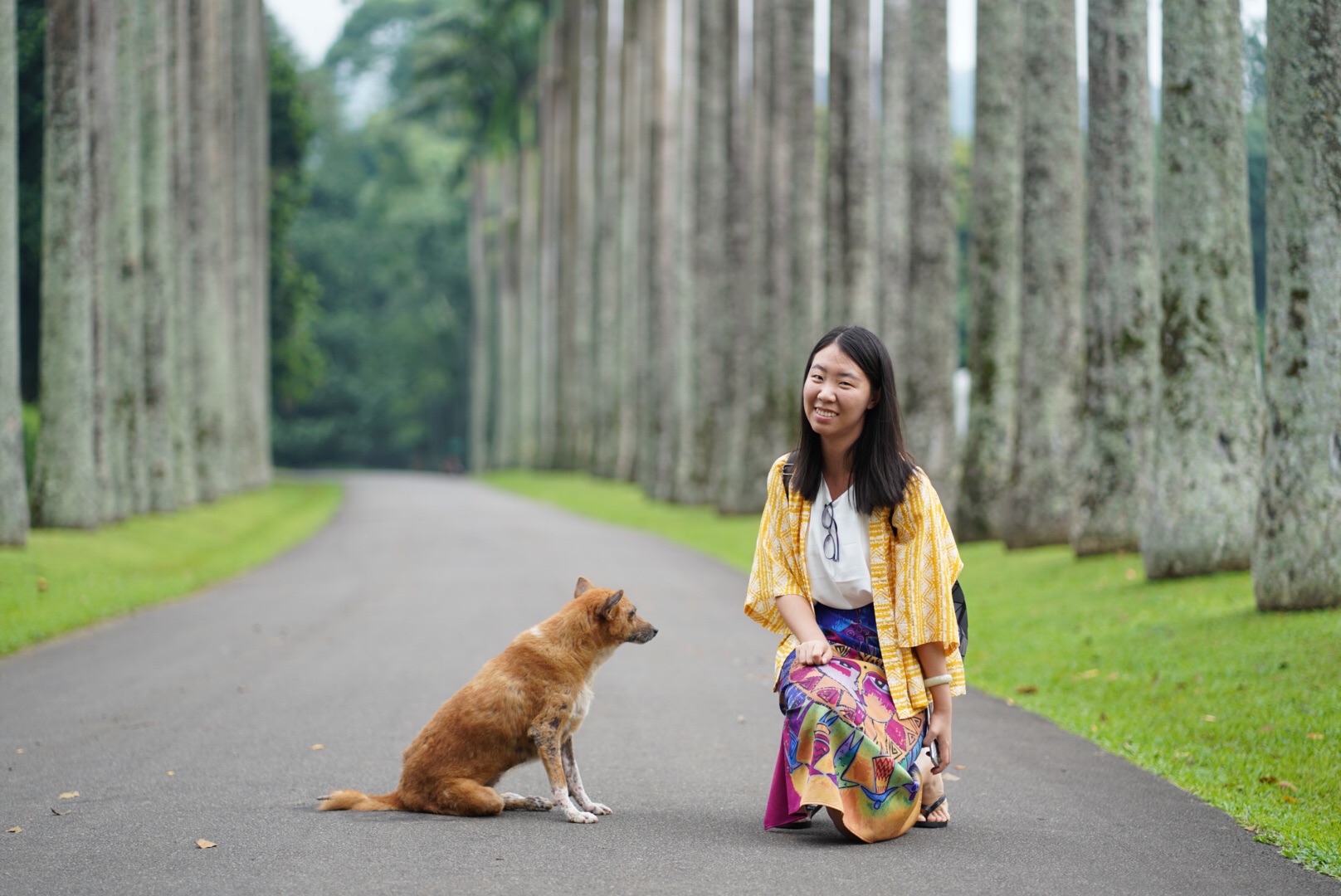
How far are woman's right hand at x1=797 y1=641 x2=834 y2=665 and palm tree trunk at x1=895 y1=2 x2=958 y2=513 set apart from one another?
51.7ft

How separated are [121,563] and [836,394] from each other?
15144 mm

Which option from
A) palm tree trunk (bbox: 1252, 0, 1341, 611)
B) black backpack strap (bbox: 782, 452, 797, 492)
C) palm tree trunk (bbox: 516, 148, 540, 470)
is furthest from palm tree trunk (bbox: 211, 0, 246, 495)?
black backpack strap (bbox: 782, 452, 797, 492)

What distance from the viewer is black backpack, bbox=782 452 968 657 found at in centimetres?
586

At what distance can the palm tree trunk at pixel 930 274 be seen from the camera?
21.5 m

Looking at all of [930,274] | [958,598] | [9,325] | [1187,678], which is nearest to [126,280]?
[9,325]

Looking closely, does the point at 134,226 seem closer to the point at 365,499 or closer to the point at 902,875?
the point at 365,499

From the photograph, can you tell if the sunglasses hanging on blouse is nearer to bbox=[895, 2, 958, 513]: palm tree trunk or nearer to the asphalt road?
the asphalt road

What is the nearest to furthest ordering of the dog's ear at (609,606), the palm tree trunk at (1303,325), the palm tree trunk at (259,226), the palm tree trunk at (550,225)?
1. the dog's ear at (609,606)
2. the palm tree trunk at (1303,325)
3. the palm tree trunk at (259,226)
4. the palm tree trunk at (550,225)

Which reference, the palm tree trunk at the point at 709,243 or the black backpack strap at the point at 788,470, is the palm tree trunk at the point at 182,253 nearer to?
the palm tree trunk at the point at 709,243

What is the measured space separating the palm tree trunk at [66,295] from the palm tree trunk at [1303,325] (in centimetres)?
1592

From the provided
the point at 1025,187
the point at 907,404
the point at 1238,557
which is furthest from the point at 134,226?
the point at 1238,557

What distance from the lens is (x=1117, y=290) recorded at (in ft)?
Result: 52.1

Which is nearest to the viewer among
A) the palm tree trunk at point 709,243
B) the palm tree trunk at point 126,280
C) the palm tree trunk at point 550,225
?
the palm tree trunk at point 126,280

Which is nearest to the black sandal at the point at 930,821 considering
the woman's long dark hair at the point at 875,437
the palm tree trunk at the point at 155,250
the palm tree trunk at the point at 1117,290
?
the woman's long dark hair at the point at 875,437
